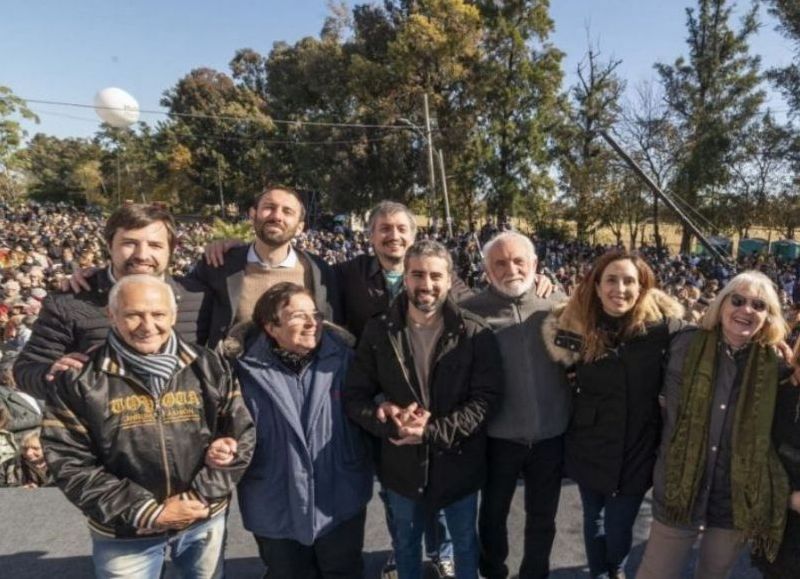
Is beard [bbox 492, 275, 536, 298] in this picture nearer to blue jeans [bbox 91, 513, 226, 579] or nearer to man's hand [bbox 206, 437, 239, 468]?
man's hand [bbox 206, 437, 239, 468]

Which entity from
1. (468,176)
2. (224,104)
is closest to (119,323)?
(468,176)

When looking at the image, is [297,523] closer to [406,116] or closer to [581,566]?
[581,566]

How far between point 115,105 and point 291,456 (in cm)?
708

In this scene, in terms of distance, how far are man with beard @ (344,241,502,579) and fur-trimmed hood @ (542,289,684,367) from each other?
292 mm

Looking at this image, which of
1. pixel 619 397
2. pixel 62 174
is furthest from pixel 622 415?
pixel 62 174

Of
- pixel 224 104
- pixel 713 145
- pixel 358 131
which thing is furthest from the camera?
pixel 224 104

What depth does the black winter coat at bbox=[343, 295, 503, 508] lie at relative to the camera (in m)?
2.18

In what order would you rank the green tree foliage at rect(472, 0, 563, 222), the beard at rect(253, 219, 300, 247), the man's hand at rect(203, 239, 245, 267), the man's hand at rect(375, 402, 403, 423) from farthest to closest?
the green tree foliage at rect(472, 0, 563, 222) → the man's hand at rect(203, 239, 245, 267) → the beard at rect(253, 219, 300, 247) → the man's hand at rect(375, 402, 403, 423)

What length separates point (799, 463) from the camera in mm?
2016

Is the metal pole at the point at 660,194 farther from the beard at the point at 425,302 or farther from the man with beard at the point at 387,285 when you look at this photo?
the beard at the point at 425,302

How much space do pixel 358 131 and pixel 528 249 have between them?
86.4 ft

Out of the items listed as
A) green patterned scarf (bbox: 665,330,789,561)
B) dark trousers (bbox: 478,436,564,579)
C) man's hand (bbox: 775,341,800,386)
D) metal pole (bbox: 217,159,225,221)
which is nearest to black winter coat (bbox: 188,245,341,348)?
dark trousers (bbox: 478,436,564,579)

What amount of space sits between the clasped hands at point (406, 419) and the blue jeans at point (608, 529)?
0.96 meters

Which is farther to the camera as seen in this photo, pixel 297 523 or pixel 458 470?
pixel 458 470
